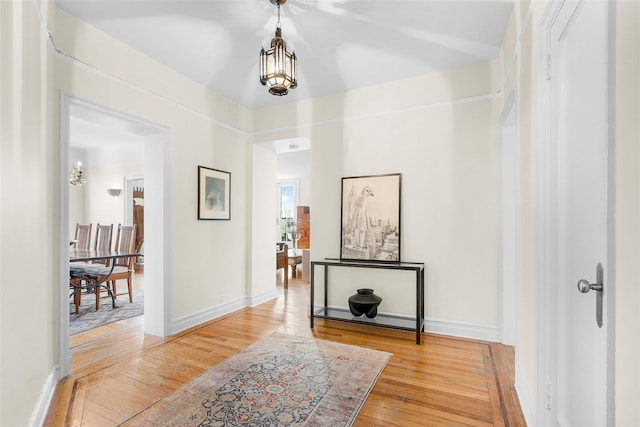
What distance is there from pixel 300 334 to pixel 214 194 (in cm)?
194

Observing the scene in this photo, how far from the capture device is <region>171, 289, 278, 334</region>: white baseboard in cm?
344

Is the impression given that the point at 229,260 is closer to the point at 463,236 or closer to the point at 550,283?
the point at 463,236

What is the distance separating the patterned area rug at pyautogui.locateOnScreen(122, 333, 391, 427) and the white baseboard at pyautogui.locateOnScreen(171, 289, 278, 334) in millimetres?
950

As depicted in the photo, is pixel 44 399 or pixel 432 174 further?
pixel 432 174

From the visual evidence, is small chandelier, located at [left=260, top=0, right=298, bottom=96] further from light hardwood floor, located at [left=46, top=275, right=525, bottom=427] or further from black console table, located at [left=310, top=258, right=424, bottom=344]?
light hardwood floor, located at [left=46, top=275, right=525, bottom=427]

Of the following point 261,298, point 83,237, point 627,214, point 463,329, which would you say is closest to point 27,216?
point 627,214

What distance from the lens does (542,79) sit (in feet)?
5.48

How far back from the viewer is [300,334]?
338 cm

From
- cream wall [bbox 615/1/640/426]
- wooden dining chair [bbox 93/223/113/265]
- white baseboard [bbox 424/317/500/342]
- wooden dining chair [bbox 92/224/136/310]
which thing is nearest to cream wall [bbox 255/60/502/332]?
white baseboard [bbox 424/317/500/342]

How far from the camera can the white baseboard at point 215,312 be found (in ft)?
11.3

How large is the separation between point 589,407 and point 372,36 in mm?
2815

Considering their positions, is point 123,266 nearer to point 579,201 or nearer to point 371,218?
point 371,218

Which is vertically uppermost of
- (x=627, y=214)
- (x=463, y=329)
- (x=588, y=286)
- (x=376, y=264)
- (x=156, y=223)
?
(x=627, y=214)

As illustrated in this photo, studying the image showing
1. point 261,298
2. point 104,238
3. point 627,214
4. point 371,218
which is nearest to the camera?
point 627,214
